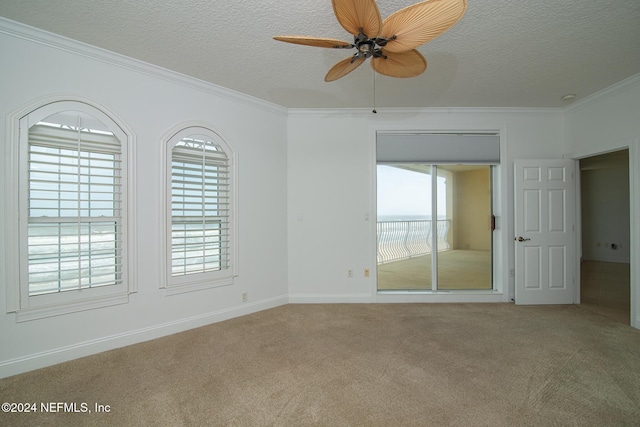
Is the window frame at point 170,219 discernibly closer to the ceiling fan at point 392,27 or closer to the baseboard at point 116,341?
the baseboard at point 116,341

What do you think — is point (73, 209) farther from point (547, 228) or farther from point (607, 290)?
point (607, 290)

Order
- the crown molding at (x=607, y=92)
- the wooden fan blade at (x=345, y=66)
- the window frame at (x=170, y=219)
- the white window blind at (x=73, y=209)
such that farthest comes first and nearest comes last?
the crown molding at (x=607, y=92), the window frame at (x=170, y=219), the white window blind at (x=73, y=209), the wooden fan blade at (x=345, y=66)

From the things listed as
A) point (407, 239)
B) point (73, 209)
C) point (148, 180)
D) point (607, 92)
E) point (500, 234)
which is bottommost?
point (407, 239)

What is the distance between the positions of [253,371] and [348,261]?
2.23m

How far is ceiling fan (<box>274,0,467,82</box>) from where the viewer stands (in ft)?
4.75

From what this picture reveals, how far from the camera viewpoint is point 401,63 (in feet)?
6.71

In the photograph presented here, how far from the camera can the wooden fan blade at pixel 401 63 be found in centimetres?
194

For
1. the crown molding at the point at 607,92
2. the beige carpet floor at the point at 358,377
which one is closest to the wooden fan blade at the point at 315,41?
the beige carpet floor at the point at 358,377

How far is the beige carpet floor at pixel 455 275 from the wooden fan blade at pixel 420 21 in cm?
364

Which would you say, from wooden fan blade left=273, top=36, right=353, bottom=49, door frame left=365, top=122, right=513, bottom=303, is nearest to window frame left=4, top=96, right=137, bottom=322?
wooden fan blade left=273, top=36, right=353, bottom=49

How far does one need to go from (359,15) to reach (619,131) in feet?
12.8

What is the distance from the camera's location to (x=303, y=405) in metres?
1.96

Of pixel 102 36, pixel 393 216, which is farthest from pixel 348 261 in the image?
pixel 102 36

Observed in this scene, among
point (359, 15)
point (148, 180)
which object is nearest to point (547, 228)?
point (359, 15)
